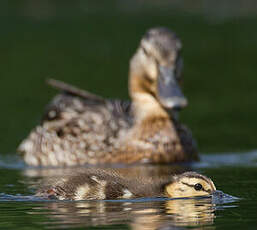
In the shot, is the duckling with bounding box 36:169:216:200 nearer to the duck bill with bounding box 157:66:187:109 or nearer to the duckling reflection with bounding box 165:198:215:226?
the duckling reflection with bounding box 165:198:215:226

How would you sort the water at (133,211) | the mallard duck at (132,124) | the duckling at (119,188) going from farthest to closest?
the mallard duck at (132,124)
the duckling at (119,188)
the water at (133,211)

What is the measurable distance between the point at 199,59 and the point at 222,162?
821 cm

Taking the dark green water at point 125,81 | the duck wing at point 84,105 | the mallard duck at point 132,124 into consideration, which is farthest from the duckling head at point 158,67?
the dark green water at point 125,81

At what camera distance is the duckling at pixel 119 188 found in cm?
766

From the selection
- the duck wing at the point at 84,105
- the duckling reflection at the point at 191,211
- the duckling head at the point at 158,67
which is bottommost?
the duckling reflection at the point at 191,211

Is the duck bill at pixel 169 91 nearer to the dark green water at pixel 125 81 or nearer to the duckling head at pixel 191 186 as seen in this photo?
the dark green water at pixel 125 81

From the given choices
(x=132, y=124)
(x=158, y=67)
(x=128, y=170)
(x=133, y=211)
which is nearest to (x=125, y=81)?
(x=132, y=124)

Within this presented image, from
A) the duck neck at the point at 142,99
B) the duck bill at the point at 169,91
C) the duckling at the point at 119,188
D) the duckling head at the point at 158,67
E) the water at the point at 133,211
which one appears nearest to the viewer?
the water at the point at 133,211

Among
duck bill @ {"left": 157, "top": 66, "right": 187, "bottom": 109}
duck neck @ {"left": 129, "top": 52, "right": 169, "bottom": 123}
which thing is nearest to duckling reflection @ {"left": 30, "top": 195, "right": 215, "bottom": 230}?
duck bill @ {"left": 157, "top": 66, "right": 187, "bottom": 109}

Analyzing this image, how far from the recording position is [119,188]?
302 inches

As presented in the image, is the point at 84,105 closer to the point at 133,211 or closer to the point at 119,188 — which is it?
the point at 119,188

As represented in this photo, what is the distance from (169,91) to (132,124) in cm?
74

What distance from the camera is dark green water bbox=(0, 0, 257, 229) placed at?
281 inches

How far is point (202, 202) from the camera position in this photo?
7.57m
